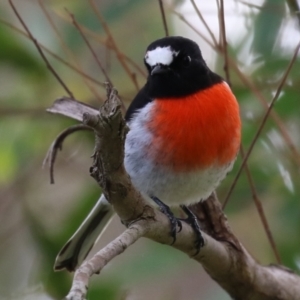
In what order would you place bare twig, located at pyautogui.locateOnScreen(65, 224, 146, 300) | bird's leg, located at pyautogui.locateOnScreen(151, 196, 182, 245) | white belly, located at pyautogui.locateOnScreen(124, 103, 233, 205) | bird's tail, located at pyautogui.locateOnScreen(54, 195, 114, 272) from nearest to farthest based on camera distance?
bare twig, located at pyautogui.locateOnScreen(65, 224, 146, 300) < bird's leg, located at pyautogui.locateOnScreen(151, 196, 182, 245) < white belly, located at pyautogui.locateOnScreen(124, 103, 233, 205) < bird's tail, located at pyautogui.locateOnScreen(54, 195, 114, 272)

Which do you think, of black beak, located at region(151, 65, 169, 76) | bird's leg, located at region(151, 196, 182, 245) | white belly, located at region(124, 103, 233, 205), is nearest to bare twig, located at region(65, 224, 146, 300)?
bird's leg, located at region(151, 196, 182, 245)

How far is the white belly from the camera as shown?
2473 millimetres

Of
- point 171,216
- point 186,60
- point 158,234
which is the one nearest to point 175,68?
point 186,60

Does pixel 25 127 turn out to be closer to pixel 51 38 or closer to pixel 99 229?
pixel 51 38

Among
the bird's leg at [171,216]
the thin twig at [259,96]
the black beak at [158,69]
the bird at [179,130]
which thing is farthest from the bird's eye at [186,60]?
the bird's leg at [171,216]

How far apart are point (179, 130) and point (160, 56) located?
10.4 inches

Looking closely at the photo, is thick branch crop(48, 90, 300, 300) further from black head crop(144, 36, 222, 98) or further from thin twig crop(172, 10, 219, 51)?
thin twig crop(172, 10, 219, 51)

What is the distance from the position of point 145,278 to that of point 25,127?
3.19ft

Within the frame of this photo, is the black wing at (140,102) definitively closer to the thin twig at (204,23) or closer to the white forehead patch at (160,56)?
the white forehead patch at (160,56)

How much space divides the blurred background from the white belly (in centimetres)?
50

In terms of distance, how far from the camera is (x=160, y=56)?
7.96ft

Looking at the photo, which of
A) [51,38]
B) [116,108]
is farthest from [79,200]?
[116,108]

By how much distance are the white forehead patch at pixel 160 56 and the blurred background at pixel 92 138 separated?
447 mm

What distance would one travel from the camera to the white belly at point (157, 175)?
2473mm
